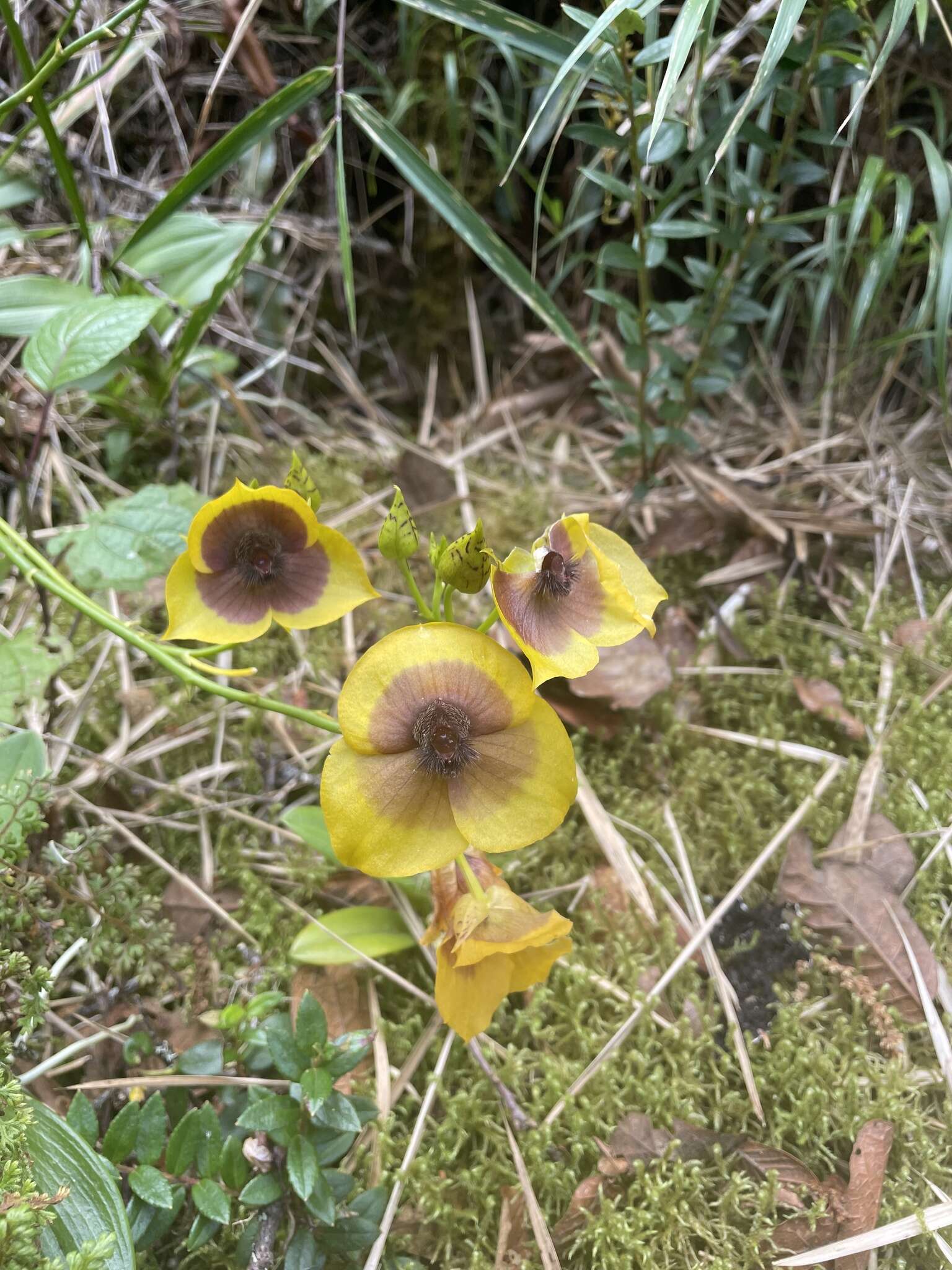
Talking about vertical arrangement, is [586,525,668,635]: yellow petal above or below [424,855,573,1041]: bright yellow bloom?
above

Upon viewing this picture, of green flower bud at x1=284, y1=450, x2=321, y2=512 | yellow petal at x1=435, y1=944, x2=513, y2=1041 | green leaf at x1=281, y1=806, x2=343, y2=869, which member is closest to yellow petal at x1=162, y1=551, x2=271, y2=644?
green flower bud at x1=284, y1=450, x2=321, y2=512

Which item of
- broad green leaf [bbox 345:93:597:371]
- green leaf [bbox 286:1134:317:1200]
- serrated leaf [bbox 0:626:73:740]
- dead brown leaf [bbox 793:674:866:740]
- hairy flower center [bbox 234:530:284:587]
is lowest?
green leaf [bbox 286:1134:317:1200]

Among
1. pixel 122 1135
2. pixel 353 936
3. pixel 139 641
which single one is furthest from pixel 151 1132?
pixel 139 641

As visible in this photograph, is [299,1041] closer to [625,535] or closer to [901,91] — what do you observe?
[625,535]

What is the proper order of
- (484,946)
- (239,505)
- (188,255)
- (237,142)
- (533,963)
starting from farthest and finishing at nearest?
1. (188,255)
2. (237,142)
3. (239,505)
4. (533,963)
5. (484,946)

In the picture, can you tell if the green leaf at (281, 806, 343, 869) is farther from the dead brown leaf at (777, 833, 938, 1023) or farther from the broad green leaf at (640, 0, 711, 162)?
the broad green leaf at (640, 0, 711, 162)

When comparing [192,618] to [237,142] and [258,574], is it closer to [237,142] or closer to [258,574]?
[258,574]

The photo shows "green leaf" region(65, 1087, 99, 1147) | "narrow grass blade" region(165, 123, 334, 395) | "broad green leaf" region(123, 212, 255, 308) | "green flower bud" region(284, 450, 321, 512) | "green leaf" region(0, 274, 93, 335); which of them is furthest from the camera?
"broad green leaf" region(123, 212, 255, 308)
